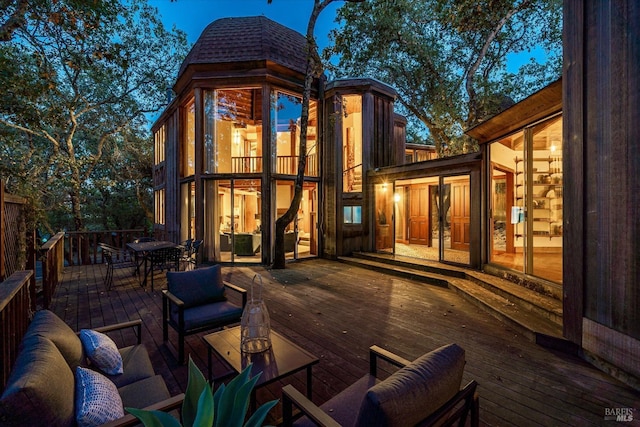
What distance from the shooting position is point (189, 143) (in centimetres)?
948

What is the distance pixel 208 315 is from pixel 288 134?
705 cm

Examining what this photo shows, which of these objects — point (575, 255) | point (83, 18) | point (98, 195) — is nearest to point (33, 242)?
point (83, 18)

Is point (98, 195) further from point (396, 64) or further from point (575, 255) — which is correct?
point (575, 255)

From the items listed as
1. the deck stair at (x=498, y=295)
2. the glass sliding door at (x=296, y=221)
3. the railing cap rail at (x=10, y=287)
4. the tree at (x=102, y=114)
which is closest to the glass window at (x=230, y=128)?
the glass sliding door at (x=296, y=221)

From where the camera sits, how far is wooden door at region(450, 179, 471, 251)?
28.6 feet

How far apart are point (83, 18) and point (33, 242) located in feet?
11.9

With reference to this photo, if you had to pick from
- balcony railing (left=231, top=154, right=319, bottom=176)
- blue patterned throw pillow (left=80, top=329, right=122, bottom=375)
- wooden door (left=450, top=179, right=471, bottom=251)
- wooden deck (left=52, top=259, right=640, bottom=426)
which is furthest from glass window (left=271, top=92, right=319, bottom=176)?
blue patterned throw pillow (left=80, top=329, right=122, bottom=375)

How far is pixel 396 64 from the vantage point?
39.0 ft

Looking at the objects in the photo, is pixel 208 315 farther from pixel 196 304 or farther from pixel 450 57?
pixel 450 57

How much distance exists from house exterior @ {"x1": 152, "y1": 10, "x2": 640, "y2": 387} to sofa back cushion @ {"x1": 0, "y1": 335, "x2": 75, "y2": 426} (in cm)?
426

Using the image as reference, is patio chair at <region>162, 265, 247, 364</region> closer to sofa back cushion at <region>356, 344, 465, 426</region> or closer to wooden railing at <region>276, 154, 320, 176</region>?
sofa back cushion at <region>356, 344, 465, 426</region>

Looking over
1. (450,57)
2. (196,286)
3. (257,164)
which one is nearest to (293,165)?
(257,164)

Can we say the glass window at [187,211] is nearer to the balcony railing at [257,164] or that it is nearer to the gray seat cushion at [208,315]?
the balcony railing at [257,164]

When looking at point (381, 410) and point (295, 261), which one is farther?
point (295, 261)
